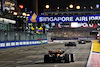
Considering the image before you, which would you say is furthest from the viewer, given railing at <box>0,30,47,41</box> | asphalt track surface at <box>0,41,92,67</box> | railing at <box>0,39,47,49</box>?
railing at <box>0,30,47,41</box>

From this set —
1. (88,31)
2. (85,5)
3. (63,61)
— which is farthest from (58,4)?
(63,61)

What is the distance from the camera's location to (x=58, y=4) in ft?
444

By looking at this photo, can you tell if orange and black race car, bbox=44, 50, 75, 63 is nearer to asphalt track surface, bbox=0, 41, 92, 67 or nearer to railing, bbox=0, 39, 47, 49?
asphalt track surface, bbox=0, 41, 92, 67

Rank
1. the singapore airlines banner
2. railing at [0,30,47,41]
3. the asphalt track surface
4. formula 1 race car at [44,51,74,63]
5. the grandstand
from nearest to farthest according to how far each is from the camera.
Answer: the asphalt track surface, formula 1 race car at [44,51,74,63], the singapore airlines banner, railing at [0,30,47,41], the grandstand

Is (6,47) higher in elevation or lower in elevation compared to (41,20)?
lower

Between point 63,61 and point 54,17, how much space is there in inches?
950

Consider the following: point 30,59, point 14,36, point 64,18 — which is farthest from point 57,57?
point 14,36

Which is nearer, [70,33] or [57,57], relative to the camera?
[57,57]

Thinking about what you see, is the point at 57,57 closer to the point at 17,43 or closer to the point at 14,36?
the point at 17,43

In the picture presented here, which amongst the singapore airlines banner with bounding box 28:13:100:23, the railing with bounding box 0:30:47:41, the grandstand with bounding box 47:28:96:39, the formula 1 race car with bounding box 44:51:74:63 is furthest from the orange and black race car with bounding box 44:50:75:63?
the grandstand with bounding box 47:28:96:39

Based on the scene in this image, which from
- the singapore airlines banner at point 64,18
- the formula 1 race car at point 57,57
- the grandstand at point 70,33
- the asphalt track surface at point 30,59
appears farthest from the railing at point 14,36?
the grandstand at point 70,33

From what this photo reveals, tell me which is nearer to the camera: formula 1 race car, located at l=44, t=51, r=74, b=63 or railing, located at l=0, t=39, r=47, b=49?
formula 1 race car, located at l=44, t=51, r=74, b=63

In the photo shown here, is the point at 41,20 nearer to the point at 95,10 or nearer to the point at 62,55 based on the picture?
the point at 62,55

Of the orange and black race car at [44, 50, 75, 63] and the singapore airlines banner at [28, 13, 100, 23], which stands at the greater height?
the singapore airlines banner at [28, 13, 100, 23]
